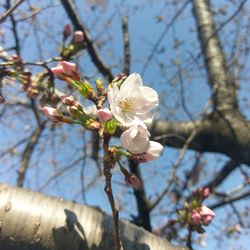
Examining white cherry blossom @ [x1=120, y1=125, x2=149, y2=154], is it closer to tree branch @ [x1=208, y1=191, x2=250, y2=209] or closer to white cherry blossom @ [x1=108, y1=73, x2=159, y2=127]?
white cherry blossom @ [x1=108, y1=73, x2=159, y2=127]

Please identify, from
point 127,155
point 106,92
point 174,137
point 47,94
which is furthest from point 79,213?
point 174,137

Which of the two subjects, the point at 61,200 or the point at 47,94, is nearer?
the point at 61,200

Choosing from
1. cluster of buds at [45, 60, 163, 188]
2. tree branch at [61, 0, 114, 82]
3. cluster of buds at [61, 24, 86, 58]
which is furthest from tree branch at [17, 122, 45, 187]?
cluster of buds at [45, 60, 163, 188]

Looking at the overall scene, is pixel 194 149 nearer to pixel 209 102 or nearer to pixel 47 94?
pixel 209 102

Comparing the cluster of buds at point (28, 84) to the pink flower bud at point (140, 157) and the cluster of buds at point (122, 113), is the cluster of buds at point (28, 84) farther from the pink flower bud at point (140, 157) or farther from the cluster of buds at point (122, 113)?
the pink flower bud at point (140, 157)

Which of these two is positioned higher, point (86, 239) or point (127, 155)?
point (127, 155)
